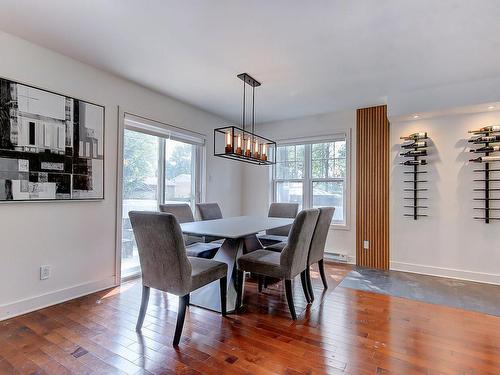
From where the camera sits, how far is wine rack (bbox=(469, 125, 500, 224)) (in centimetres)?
334

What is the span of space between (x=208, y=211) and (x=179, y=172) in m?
0.82

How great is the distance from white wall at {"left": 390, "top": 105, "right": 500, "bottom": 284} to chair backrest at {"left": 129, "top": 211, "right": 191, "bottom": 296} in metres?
3.30

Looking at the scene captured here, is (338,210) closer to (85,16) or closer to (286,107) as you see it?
(286,107)

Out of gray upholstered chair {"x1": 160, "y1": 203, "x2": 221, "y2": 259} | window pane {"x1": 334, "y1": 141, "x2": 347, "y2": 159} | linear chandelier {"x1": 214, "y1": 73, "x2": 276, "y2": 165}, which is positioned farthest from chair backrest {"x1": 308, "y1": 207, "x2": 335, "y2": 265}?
window pane {"x1": 334, "y1": 141, "x2": 347, "y2": 159}

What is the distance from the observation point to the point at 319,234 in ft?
9.27

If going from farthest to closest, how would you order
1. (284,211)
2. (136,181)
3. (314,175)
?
(314,175) < (284,211) < (136,181)

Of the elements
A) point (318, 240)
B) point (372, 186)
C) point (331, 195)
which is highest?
point (372, 186)

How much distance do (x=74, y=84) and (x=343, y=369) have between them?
3.38 meters

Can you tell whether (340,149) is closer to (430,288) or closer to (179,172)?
(430,288)

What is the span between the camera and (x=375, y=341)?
2023 millimetres

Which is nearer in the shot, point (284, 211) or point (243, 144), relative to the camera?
point (243, 144)

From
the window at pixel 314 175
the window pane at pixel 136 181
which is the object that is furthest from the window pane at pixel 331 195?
the window pane at pixel 136 181

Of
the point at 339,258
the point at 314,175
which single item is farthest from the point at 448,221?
the point at 314,175

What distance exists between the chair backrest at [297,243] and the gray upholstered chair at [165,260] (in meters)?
0.66
